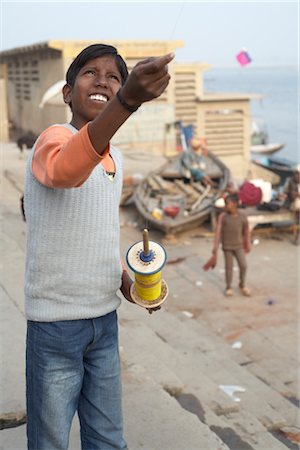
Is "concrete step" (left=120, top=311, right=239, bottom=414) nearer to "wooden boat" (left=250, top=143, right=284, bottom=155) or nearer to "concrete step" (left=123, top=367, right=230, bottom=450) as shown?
"concrete step" (left=123, top=367, right=230, bottom=450)

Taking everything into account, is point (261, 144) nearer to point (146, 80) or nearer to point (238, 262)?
point (238, 262)

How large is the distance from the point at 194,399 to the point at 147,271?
198 cm

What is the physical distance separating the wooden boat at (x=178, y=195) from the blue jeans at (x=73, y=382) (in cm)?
893

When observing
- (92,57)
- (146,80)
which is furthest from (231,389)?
(146,80)

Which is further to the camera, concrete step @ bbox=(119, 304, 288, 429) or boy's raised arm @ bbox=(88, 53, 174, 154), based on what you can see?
concrete step @ bbox=(119, 304, 288, 429)

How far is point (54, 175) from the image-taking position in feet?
5.66

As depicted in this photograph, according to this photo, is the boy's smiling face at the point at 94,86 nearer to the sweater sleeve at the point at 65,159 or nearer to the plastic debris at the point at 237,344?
the sweater sleeve at the point at 65,159

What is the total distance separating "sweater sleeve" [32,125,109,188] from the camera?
1.67m

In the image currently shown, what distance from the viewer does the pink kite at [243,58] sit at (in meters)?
18.5

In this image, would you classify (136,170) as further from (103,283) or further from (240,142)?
(103,283)

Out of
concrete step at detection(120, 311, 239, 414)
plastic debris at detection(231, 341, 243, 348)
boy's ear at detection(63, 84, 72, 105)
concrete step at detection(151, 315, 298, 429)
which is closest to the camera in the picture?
boy's ear at detection(63, 84, 72, 105)

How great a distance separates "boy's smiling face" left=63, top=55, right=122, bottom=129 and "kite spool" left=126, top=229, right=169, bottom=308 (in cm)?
50

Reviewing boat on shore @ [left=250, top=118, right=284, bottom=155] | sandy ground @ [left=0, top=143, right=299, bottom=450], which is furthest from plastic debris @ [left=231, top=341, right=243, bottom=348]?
boat on shore @ [left=250, top=118, right=284, bottom=155]

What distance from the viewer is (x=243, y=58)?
1872 cm
